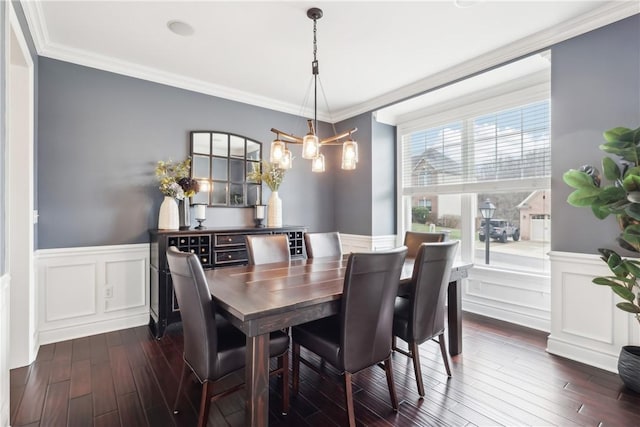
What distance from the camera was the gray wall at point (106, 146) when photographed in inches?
117

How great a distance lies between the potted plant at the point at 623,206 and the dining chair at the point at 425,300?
0.98 m

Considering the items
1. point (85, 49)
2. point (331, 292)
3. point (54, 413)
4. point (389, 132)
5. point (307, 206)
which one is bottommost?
point (54, 413)

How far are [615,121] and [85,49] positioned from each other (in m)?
4.68

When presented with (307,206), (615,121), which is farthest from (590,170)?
(307,206)

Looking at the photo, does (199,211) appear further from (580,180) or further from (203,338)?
(580,180)

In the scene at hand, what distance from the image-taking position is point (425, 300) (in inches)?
85.0

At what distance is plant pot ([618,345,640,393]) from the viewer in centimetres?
213

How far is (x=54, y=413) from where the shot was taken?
76.0 inches

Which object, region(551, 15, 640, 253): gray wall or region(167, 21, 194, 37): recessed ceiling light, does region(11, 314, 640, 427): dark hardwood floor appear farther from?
region(167, 21, 194, 37): recessed ceiling light

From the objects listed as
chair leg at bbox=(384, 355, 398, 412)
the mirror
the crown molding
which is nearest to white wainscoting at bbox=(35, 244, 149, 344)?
the mirror

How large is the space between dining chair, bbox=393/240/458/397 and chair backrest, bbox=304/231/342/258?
42.4 inches

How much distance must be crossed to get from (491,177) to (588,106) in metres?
1.27

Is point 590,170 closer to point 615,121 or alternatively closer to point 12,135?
point 615,121

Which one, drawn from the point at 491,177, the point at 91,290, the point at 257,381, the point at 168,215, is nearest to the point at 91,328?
Answer: the point at 91,290
